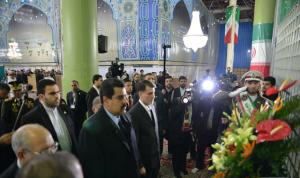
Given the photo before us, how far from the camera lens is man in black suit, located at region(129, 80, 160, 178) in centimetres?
247

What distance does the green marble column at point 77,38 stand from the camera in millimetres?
5027

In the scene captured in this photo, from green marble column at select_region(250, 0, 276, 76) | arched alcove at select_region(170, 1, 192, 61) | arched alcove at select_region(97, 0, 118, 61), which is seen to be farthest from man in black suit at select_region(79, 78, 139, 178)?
arched alcove at select_region(170, 1, 192, 61)

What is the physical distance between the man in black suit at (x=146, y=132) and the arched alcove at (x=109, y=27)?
23.7 feet

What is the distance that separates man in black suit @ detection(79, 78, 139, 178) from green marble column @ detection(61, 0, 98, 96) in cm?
340

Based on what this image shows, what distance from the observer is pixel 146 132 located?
2480 millimetres

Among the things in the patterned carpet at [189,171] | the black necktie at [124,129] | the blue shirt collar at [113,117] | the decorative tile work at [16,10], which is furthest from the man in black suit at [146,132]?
the decorative tile work at [16,10]

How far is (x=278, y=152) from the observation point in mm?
1005

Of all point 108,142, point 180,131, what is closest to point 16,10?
point 180,131

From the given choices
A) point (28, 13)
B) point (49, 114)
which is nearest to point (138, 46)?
point (28, 13)

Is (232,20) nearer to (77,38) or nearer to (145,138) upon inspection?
(77,38)

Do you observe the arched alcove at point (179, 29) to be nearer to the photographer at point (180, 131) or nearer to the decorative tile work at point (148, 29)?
the decorative tile work at point (148, 29)

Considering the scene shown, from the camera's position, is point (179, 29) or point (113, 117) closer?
point (113, 117)

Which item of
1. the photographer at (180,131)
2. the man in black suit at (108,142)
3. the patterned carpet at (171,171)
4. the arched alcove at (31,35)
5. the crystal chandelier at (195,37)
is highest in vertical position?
the arched alcove at (31,35)

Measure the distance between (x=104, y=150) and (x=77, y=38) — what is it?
12.4 feet
